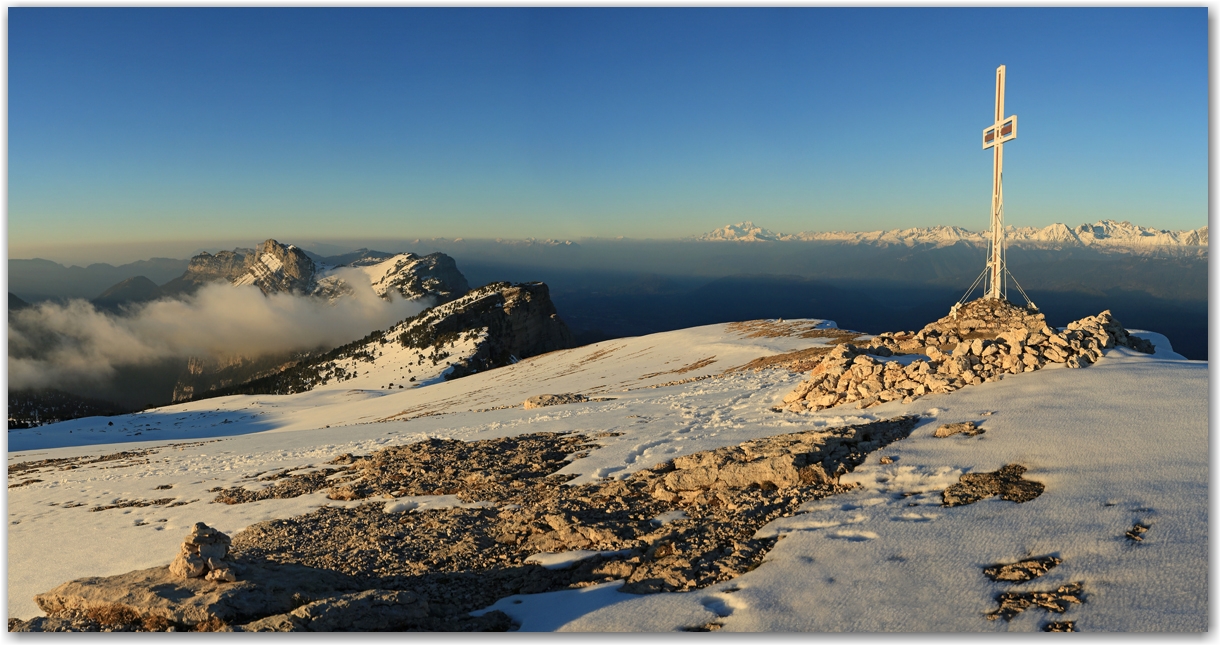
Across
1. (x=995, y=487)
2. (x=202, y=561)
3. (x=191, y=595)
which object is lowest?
(x=995, y=487)

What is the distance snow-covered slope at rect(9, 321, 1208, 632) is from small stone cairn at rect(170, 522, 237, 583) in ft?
10.5

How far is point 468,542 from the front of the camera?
30.0 feet

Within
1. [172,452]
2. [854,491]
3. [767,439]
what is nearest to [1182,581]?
[854,491]

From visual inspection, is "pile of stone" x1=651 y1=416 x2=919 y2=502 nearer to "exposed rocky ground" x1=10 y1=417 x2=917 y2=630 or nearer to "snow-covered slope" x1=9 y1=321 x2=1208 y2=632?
"exposed rocky ground" x1=10 y1=417 x2=917 y2=630

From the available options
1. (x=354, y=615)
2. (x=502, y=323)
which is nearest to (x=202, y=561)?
(x=354, y=615)

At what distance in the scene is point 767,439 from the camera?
1300 cm

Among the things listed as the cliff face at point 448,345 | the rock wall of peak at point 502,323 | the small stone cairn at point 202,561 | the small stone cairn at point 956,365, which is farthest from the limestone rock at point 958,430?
the rock wall of peak at point 502,323

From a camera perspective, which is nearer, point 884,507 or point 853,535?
point 853,535

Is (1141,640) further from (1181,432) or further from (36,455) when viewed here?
(36,455)

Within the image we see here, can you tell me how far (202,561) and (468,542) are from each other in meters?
3.47

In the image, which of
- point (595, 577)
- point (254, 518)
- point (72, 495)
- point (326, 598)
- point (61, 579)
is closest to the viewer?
point (326, 598)

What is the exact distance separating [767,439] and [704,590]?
664 cm

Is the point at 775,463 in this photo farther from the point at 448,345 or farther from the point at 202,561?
the point at 448,345

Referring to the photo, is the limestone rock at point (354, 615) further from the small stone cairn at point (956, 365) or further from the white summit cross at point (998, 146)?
the white summit cross at point (998, 146)
